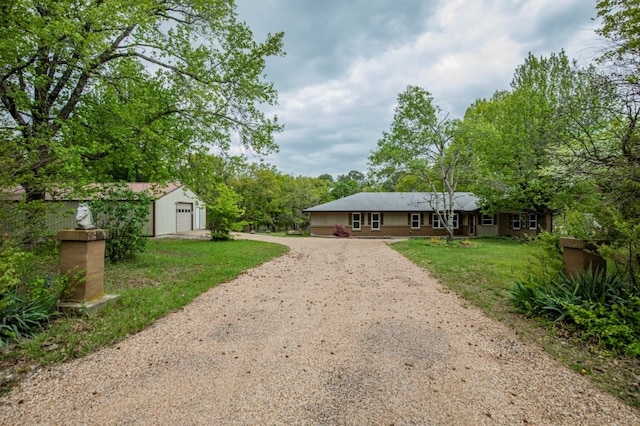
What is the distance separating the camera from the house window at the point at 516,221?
23.9 meters

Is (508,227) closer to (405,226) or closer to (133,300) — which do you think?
(405,226)

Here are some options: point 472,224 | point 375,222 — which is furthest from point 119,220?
point 472,224

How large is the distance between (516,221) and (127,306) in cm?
2705

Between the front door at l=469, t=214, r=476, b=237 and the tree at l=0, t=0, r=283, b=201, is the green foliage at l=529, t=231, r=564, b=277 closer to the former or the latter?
the tree at l=0, t=0, r=283, b=201

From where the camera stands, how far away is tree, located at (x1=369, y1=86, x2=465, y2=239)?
54.6ft

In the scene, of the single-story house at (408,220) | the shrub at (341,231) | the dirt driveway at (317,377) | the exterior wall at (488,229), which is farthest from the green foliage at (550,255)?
the exterior wall at (488,229)

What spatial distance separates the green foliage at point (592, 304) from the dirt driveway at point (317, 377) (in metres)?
0.90

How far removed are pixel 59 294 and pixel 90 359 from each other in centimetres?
189

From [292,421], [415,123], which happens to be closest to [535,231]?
[415,123]

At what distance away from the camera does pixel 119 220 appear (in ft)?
28.6

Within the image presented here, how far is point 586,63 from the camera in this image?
4945 millimetres

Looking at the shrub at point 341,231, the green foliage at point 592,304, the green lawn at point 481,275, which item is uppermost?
the shrub at point 341,231

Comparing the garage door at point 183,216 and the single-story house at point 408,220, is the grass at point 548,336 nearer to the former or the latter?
the single-story house at point 408,220

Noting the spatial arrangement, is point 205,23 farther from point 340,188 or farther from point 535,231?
point 340,188
